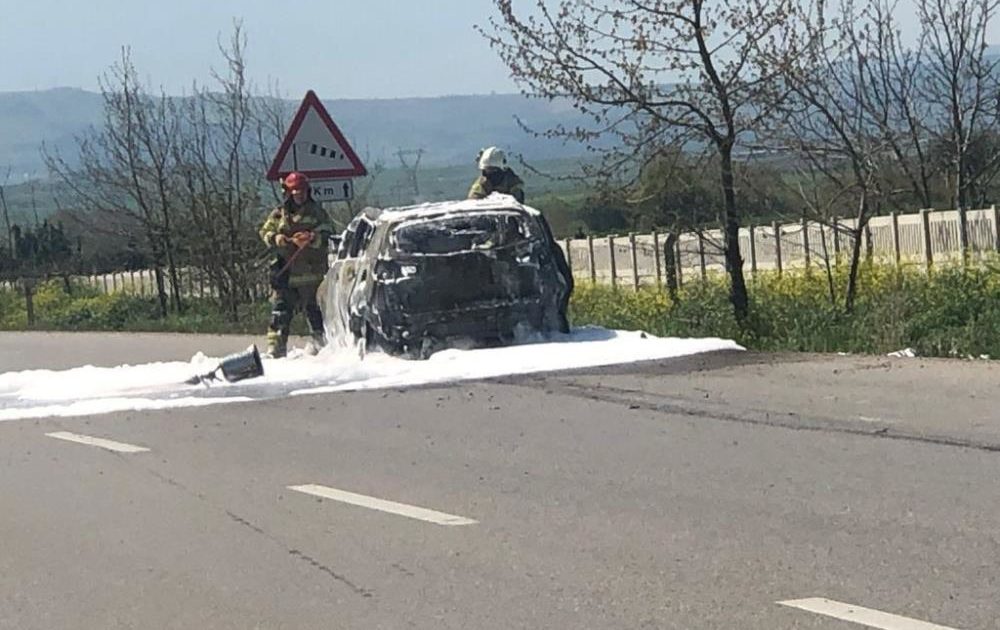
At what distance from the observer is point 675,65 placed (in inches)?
674

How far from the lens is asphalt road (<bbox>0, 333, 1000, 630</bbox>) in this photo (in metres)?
6.52

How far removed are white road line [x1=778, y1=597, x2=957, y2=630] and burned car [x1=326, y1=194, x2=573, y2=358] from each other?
9.64 m

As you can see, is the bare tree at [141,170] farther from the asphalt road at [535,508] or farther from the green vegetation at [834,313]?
the asphalt road at [535,508]

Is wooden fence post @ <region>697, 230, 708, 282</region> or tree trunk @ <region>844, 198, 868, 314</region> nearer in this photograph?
tree trunk @ <region>844, 198, 868, 314</region>

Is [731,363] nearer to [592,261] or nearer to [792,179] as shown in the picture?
[792,179]

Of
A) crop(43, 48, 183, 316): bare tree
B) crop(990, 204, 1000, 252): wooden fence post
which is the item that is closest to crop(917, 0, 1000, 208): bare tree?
crop(990, 204, 1000, 252): wooden fence post

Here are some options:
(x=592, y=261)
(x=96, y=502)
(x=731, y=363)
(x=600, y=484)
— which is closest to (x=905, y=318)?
(x=731, y=363)

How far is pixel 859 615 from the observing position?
6012 millimetres

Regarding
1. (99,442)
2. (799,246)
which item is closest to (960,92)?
(799,246)

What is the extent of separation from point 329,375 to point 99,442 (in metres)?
3.45

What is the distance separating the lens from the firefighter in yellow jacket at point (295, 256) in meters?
17.8

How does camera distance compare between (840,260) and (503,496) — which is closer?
(503,496)

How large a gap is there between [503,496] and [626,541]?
144 cm

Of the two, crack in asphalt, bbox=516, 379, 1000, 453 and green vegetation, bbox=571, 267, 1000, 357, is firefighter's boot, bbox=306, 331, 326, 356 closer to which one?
green vegetation, bbox=571, 267, 1000, 357
